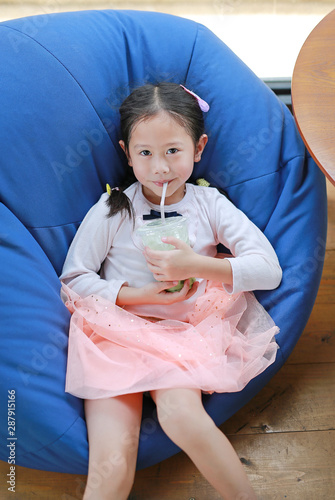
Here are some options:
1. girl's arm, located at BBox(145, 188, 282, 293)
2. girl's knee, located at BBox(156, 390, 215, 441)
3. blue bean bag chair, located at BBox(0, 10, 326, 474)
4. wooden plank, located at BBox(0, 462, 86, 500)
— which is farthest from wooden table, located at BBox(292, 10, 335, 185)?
wooden plank, located at BBox(0, 462, 86, 500)

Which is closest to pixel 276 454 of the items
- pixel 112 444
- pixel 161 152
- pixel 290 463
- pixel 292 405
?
pixel 290 463

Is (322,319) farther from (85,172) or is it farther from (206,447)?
(85,172)

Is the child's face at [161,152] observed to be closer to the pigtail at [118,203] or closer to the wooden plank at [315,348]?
the pigtail at [118,203]

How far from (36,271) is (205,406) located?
1.68 ft

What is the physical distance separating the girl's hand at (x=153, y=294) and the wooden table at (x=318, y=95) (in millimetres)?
440

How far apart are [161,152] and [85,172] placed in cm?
Result: 27

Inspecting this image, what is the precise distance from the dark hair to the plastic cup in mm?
173

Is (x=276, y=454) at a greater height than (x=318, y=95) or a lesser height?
lesser

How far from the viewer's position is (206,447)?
1109 millimetres

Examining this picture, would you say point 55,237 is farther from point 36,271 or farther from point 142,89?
point 142,89

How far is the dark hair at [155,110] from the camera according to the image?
1.31 metres

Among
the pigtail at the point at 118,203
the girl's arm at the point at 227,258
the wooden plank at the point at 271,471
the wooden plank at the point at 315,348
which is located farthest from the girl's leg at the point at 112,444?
the wooden plank at the point at 315,348

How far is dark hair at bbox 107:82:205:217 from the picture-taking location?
4.29ft

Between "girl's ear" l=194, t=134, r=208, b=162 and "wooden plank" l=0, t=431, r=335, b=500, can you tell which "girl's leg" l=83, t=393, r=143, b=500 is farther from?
"girl's ear" l=194, t=134, r=208, b=162
